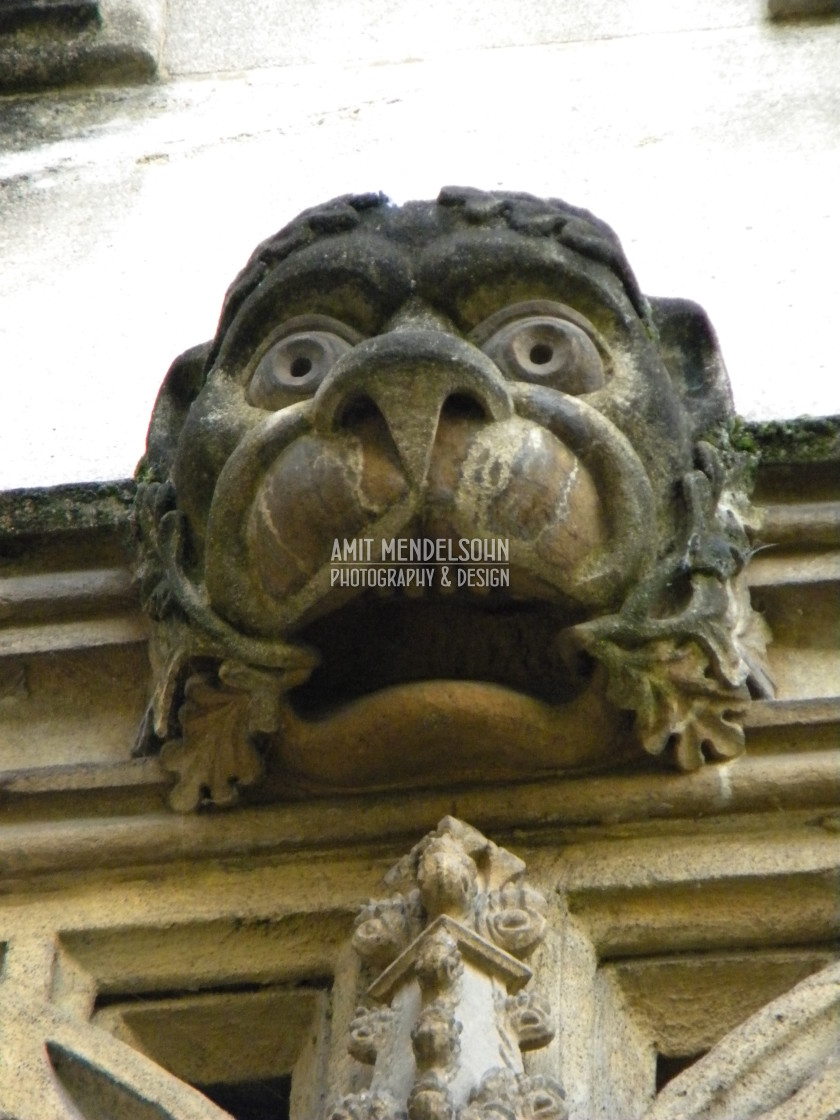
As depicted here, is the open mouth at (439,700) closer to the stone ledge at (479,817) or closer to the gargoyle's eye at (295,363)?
the stone ledge at (479,817)

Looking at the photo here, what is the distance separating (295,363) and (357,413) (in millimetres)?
216

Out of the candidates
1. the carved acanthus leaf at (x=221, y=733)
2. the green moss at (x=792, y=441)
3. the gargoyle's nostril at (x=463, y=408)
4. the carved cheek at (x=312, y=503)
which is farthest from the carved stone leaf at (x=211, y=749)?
the green moss at (x=792, y=441)

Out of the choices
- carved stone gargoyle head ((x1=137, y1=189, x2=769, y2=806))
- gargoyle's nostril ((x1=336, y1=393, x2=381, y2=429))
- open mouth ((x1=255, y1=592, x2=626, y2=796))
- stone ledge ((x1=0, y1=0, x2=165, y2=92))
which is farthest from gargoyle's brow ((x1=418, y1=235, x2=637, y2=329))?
stone ledge ((x1=0, y1=0, x2=165, y2=92))

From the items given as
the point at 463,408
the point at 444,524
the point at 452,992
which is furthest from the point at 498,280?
the point at 452,992

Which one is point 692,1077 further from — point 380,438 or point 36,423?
point 36,423

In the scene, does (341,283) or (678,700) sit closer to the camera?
(678,700)

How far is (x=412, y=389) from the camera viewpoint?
2357 mm

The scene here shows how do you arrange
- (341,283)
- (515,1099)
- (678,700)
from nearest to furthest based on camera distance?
(515,1099), (678,700), (341,283)

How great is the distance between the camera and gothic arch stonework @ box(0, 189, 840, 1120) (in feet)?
7.73

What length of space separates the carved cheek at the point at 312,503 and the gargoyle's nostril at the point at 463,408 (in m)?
0.08

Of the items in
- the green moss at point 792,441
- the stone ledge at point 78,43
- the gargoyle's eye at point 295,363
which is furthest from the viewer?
the stone ledge at point 78,43

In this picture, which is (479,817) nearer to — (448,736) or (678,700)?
(448,736)

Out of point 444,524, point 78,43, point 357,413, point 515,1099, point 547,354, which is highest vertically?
point 78,43

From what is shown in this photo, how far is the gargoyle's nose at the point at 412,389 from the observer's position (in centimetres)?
235
